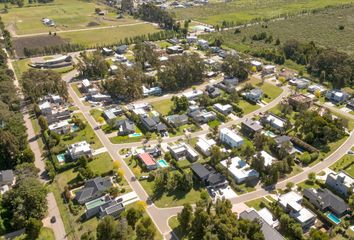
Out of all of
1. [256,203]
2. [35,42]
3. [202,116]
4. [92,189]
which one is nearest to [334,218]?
[256,203]

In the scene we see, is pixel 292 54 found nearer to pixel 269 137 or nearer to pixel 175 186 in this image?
pixel 269 137

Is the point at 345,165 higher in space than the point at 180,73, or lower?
lower

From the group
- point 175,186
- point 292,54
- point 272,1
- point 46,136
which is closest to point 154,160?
point 175,186

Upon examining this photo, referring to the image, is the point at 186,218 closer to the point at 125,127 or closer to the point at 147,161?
the point at 147,161

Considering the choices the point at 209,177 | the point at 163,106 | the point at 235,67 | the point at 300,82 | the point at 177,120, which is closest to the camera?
the point at 209,177

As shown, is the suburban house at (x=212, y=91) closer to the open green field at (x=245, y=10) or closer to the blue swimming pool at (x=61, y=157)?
the blue swimming pool at (x=61, y=157)

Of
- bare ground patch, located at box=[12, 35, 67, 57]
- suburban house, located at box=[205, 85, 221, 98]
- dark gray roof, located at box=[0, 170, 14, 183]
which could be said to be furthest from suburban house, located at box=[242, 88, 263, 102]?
bare ground patch, located at box=[12, 35, 67, 57]
